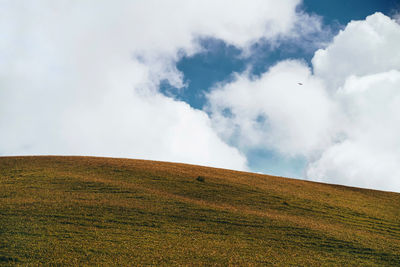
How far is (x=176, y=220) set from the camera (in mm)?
20375

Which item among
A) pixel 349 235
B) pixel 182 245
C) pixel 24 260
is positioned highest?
pixel 349 235

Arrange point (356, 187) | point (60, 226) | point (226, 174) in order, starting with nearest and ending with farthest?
point (60, 226) < point (226, 174) < point (356, 187)

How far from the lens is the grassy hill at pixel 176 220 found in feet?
51.2

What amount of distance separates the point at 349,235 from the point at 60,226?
21473 mm

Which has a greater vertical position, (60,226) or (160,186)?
(160,186)

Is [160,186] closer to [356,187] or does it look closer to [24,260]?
[24,260]

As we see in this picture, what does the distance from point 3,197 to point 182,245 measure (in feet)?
58.1

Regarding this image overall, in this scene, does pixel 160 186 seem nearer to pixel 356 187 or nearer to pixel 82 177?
pixel 82 177

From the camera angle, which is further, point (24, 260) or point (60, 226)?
point (60, 226)

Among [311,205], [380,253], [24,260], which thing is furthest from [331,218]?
[24,260]

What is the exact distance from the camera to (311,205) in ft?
91.8

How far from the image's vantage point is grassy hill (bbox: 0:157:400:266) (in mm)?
15609

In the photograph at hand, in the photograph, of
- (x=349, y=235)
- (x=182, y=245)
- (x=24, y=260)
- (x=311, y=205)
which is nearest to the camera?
(x=24, y=260)

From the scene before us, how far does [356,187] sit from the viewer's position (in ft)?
138
